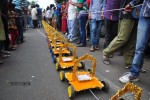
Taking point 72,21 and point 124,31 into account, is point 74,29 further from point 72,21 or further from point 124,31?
point 124,31

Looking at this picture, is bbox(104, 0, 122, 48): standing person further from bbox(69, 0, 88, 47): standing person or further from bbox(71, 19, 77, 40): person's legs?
bbox(71, 19, 77, 40): person's legs

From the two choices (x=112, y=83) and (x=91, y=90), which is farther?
(x=112, y=83)

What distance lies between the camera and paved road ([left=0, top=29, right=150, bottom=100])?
3.69 m

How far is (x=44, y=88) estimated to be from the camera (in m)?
3.99

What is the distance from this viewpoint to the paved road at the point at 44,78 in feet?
12.1

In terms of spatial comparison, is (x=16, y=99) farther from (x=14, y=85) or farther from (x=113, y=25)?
(x=113, y=25)

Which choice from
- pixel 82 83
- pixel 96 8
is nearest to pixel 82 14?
pixel 96 8

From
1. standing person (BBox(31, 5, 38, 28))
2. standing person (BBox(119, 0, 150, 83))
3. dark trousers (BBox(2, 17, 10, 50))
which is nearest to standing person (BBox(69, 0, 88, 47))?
dark trousers (BBox(2, 17, 10, 50))

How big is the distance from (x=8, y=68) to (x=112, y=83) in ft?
8.32

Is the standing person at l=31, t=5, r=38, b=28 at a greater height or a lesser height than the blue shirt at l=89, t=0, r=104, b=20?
lesser

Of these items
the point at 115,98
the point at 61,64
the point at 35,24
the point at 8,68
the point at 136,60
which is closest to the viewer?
the point at 115,98

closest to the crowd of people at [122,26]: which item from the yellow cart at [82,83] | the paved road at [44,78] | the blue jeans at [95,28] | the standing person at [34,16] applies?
the blue jeans at [95,28]

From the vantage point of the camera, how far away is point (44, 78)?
179 inches

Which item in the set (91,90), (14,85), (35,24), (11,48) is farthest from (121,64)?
(35,24)
